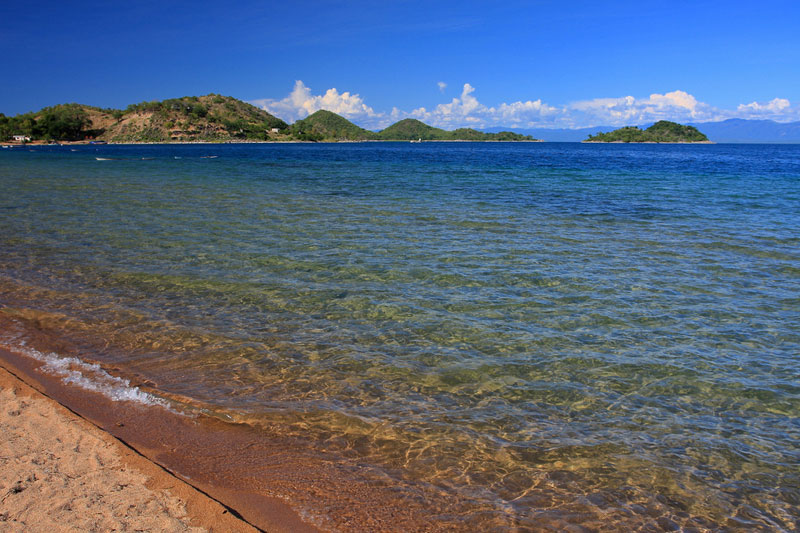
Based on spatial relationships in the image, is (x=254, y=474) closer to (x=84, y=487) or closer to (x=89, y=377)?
(x=84, y=487)

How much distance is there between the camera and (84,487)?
13.1ft

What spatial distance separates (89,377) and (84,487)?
2.80 m

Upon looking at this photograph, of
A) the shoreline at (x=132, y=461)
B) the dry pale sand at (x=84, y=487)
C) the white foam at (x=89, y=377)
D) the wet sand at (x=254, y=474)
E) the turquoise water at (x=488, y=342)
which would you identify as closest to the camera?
the dry pale sand at (x=84, y=487)

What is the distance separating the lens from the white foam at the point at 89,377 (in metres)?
5.82

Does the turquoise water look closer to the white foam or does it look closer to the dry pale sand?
the white foam

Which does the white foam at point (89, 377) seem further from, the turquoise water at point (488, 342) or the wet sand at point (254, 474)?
the turquoise water at point (488, 342)

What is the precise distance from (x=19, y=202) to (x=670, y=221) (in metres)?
30.0

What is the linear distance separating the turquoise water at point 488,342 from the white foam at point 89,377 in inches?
14.2

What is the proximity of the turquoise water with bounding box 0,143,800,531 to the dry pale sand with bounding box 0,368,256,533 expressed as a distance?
133cm

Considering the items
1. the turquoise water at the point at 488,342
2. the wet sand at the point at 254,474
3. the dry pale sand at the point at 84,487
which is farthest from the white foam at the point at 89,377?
the dry pale sand at the point at 84,487

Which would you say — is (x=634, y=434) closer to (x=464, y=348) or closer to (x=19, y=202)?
(x=464, y=348)

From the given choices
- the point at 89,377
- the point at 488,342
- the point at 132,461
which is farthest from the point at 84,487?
the point at 488,342

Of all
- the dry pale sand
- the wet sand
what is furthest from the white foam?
the dry pale sand

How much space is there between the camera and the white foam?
5.82 m
